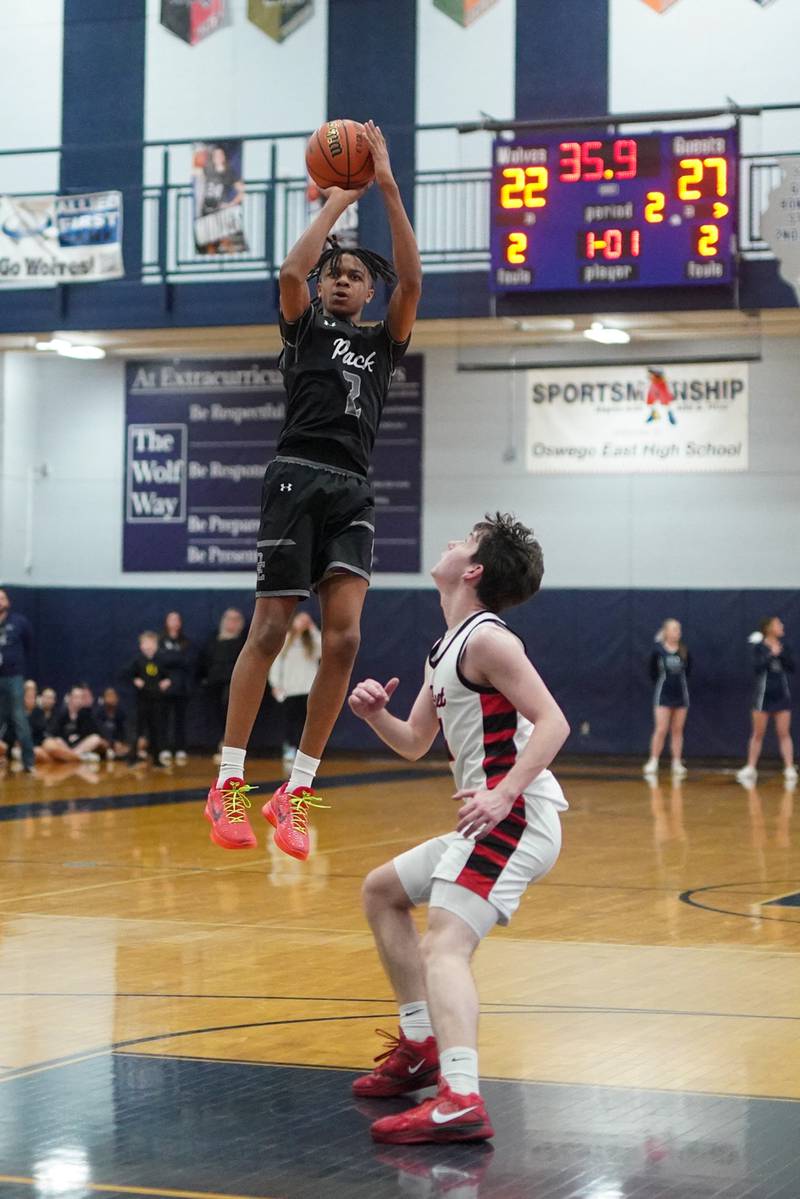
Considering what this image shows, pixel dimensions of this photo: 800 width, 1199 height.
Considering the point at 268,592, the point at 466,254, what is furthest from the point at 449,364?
the point at 268,592

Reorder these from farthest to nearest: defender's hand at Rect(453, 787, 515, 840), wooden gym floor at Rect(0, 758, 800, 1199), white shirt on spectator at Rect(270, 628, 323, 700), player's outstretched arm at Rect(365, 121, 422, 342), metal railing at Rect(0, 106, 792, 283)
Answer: white shirt on spectator at Rect(270, 628, 323, 700) < metal railing at Rect(0, 106, 792, 283) < player's outstretched arm at Rect(365, 121, 422, 342) < defender's hand at Rect(453, 787, 515, 840) < wooden gym floor at Rect(0, 758, 800, 1199)

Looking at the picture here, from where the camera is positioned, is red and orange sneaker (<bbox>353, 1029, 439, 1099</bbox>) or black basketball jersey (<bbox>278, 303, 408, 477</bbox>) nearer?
red and orange sneaker (<bbox>353, 1029, 439, 1099</bbox>)

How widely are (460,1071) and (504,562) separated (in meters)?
1.38

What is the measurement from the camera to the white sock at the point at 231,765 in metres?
5.77

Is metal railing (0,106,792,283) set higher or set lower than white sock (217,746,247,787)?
higher

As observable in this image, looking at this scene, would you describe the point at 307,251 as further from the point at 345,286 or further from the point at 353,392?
the point at 353,392

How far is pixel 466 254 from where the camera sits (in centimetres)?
1869

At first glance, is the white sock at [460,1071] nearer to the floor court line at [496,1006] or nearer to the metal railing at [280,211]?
the floor court line at [496,1006]

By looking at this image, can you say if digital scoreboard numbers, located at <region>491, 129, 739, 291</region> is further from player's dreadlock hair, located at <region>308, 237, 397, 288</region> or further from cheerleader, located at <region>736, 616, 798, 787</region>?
player's dreadlock hair, located at <region>308, 237, 397, 288</region>

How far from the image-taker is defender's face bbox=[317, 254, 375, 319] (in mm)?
5656

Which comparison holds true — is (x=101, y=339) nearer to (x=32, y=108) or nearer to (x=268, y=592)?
(x=32, y=108)

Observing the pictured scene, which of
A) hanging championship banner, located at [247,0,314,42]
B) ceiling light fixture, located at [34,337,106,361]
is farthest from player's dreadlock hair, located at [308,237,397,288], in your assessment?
hanging championship banner, located at [247,0,314,42]

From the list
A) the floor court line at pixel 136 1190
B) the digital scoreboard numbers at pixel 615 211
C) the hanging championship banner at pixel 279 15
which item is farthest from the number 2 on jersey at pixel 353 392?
the hanging championship banner at pixel 279 15

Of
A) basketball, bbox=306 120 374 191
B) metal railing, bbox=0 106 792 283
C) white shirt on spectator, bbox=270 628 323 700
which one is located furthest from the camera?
white shirt on spectator, bbox=270 628 323 700
